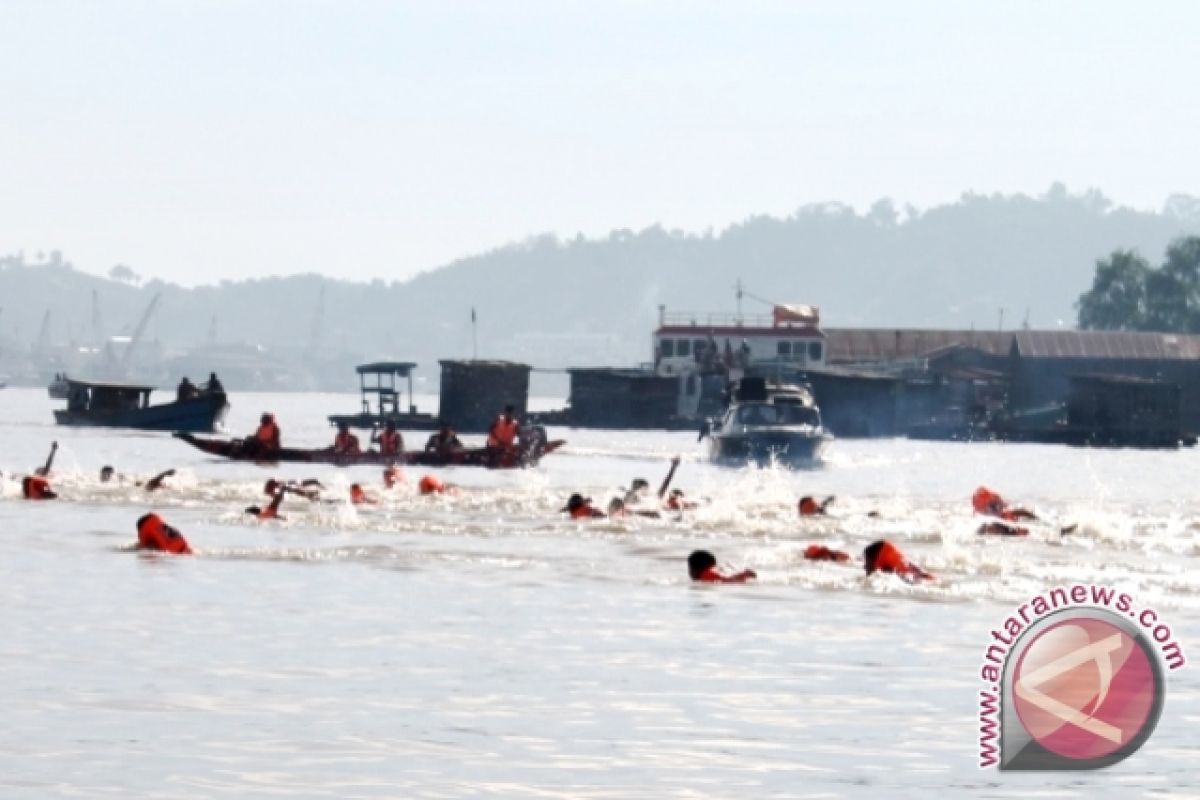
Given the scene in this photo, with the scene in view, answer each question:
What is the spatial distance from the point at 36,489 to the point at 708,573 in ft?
63.1

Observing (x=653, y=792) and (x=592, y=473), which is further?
(x=592, y=473)

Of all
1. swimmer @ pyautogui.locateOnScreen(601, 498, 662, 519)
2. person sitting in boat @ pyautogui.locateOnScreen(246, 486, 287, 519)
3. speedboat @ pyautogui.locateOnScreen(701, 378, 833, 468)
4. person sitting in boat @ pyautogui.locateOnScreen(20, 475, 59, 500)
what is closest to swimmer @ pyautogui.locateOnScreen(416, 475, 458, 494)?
swimmer @ pyautogui.locateOnScreen(601, 498, 662, 519)

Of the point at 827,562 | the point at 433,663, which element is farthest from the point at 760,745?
the point at 827,562

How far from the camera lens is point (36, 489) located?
47.5 meters

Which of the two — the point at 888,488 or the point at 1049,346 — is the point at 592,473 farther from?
the point at 1049,346

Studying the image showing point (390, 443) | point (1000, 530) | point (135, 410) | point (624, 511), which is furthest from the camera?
point (135, 410)

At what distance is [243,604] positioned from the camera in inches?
1130

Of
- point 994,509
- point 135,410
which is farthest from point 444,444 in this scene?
point 135,410

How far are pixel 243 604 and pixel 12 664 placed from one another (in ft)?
19.7

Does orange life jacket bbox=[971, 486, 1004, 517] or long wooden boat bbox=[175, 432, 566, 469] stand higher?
long wooden boat bbox=[175, 432, 566, 469]

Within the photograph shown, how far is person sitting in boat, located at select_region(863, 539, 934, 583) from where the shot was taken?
32.5 meters

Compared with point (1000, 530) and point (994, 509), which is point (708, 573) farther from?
point (994, 509)

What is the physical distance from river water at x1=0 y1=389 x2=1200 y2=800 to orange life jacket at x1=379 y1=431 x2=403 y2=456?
45.9 ft

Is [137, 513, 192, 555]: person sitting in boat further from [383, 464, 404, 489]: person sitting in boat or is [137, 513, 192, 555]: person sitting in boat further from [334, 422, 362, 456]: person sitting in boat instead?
[334, 422, 362, 456]: person sitting in boat
